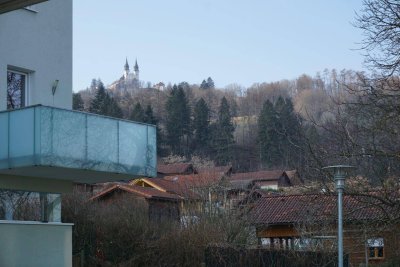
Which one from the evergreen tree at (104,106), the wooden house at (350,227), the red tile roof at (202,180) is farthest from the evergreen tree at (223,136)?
the wooden house at (350,227)

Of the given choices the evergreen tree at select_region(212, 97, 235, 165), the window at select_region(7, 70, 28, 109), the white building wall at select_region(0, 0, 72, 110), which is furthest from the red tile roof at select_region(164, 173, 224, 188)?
the evergreen tree at select_region(212, 97, 235, 165)

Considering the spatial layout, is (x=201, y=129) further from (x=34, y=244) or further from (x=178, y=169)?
(x=34, y=244)

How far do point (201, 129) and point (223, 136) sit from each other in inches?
→ 167

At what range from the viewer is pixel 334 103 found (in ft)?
68.0

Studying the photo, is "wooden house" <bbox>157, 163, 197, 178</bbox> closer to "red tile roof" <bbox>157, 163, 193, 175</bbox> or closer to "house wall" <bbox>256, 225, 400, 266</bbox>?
"red tile roof" <bbox>157, 163, 193, 175</bbox>

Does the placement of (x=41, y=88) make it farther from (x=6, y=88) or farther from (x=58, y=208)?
(x=58, y=208)

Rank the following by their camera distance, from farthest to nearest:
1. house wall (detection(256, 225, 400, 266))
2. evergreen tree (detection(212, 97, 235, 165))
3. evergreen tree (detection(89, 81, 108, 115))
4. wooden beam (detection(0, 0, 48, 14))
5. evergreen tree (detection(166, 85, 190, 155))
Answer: evergreen tree (detection(166, 85, 190, 155)) → evergreen tree (detection(212, 97, 235, 165)) → evergreen tree (detection(89, 81, 108, 115)) → house wall (detection(256, 225, 400, 266)) → wooden beam (detection(0, 0, 48, 14))

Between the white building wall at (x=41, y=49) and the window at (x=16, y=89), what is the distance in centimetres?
17

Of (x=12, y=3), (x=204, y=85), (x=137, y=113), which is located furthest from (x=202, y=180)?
(x=204, y=85)

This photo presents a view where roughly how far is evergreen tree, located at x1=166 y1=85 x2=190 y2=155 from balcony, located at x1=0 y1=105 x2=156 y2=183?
79.3m

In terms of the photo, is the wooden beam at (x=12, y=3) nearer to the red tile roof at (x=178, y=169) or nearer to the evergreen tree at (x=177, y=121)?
the red tile roof at (x=178, y=169)

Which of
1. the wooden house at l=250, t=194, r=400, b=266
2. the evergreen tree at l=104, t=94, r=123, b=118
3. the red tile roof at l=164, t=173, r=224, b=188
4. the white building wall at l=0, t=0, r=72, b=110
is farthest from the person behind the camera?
the evergreen tree at l=104, t=94, r=123, b=118

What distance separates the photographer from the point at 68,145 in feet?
58.6

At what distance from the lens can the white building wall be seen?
19.6 meters
